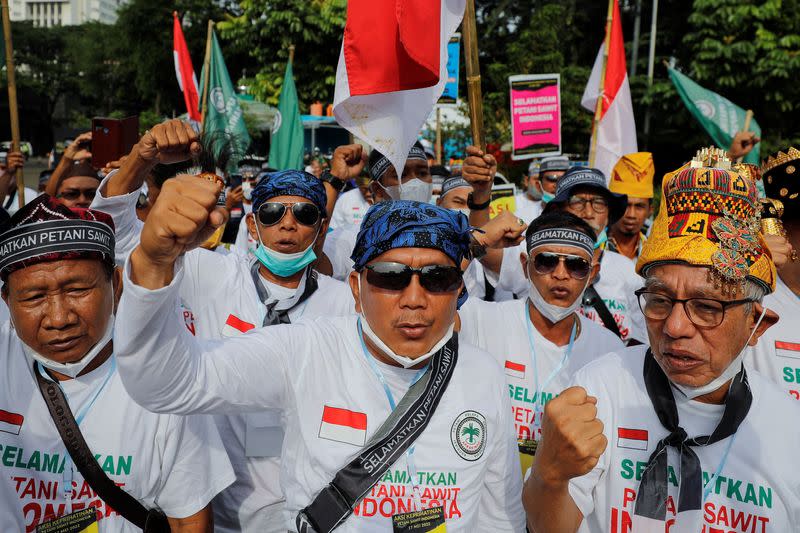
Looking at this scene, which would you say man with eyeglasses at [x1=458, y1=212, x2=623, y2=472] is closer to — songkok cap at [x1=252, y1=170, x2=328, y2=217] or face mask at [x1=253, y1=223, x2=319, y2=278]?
face mask at [x1=253, y1=223, x2=319, y2=278]

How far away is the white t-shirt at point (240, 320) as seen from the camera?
11.6ft

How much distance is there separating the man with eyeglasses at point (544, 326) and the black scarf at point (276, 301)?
34.8 inches

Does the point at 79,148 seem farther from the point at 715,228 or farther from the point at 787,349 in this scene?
the point at 787,349

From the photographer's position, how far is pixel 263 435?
3.52 meters

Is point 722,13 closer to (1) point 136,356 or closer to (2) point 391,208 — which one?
(2) point 391,208

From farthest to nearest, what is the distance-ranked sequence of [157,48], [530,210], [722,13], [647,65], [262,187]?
[157,48]
[647,65]
[722,13]
[530,210]
[262,187]

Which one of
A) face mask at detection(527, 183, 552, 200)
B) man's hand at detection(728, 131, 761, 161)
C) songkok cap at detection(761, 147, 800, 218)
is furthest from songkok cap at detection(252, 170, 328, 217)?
face mask at detection(527, 183, 552, 200)

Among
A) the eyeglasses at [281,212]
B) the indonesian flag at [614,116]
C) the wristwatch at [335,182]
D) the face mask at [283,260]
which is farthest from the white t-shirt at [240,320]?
the indonesian flag at [614,116]

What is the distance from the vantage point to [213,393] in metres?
2.28

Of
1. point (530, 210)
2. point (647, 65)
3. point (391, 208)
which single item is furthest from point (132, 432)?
point (647, 65)

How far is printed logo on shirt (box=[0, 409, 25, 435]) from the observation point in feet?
8.57

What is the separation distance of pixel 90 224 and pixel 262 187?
5.52ft

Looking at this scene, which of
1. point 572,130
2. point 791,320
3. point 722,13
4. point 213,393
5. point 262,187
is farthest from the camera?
point 572,130

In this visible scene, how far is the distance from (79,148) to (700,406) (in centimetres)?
493
